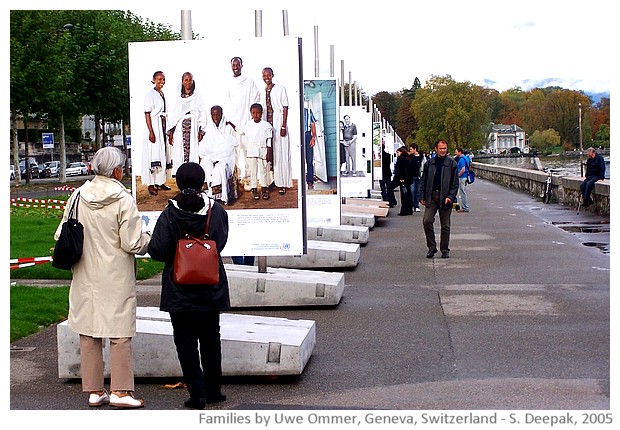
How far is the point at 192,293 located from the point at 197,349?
436mm

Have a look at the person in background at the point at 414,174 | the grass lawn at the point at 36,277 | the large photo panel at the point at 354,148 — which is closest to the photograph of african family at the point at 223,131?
the grass lawn at the point at 36,277

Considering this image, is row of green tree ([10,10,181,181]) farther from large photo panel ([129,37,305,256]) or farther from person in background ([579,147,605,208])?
large photo panel ([129,37,305,256])

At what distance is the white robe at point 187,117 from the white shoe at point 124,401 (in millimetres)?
3607

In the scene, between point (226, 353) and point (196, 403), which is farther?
point (226, 353)

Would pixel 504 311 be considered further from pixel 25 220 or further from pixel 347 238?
pixel 25 220

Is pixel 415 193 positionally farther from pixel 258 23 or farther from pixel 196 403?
pixel 196 403

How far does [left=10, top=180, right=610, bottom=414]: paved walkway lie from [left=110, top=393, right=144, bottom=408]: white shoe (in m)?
0.15

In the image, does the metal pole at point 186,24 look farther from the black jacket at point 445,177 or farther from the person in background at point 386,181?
the person in background at point 386,181

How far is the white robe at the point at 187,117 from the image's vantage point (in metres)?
10.5

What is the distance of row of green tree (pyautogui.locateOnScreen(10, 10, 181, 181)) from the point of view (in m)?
47.7

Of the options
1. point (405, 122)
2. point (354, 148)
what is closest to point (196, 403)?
point (354, 148)

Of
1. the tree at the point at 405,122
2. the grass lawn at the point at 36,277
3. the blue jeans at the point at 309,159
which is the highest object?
the tree at the point at 405,122

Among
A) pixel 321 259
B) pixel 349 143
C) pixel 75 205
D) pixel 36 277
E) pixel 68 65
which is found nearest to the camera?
pixel 75 205

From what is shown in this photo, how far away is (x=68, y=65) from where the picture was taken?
53.6 metres
